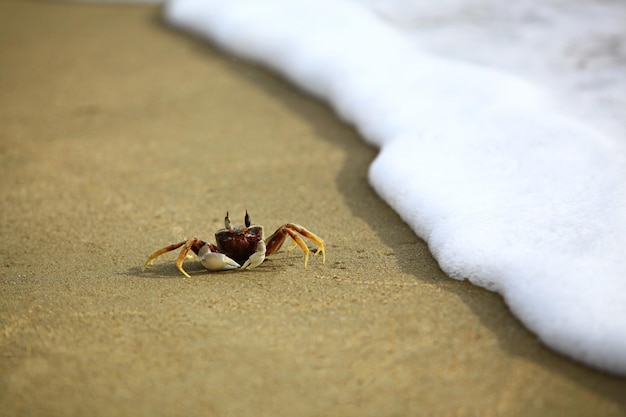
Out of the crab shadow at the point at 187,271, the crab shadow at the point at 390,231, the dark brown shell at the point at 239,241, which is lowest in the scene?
the crab shadow at the point at 187,271

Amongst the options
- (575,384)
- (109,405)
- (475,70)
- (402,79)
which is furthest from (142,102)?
(575,384)

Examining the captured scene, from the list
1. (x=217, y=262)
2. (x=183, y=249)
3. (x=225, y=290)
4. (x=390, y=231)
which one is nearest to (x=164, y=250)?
(x=183, y=249)

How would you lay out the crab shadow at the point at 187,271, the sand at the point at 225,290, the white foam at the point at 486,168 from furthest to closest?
the crab shadow at the point at 187,271 → the white foam at the point at 486,168 → the sand at the point at 225,290

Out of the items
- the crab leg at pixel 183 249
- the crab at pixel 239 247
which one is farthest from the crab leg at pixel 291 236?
the crab leg at pixel 183 249

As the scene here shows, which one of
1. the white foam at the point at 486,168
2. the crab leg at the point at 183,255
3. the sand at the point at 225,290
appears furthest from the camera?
the crab leg at the point at 183,255

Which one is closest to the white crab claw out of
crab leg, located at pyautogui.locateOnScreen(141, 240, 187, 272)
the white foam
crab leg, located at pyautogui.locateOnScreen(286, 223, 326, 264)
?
crab leg, located at pyautogui.locateOnScreen(141, 240, 187, 272)

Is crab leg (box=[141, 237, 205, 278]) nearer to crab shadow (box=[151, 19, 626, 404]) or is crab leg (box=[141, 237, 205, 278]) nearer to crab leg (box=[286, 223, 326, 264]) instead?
crab shadow (box=[151, 19, 626, 404])

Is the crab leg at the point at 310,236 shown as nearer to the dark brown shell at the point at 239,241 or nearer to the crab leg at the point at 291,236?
the crab leg at the point at 291,236
